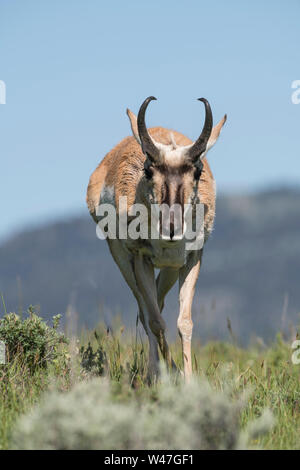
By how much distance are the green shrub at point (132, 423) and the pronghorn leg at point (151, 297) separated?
273 centimetres

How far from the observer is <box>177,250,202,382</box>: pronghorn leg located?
295 inches

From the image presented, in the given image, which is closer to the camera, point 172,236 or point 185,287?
point 172,236

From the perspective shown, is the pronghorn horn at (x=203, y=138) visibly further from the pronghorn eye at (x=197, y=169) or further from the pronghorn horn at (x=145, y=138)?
the pronghorn horn at (x=145, y=138)

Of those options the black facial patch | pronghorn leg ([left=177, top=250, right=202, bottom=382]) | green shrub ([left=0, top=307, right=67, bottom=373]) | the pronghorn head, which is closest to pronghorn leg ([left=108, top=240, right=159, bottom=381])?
pronghorn leg ([left=177, top=250, right=202, bottom=382])

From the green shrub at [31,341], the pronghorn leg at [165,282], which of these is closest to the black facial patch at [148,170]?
the green shrub at [31,341]

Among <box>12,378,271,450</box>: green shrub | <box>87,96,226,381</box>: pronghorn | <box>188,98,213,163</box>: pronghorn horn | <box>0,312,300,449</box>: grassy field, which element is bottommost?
<box>0,312,300,449</box>: grassy field

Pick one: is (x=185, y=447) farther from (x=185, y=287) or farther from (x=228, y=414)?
(x=185, y=287)

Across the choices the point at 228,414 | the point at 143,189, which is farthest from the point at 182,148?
the point at 228,414

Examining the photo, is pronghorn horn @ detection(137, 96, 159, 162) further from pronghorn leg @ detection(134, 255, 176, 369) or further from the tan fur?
pronghorn leg @ detection(134, 255, 176, 369)

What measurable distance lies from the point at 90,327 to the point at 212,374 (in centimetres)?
230

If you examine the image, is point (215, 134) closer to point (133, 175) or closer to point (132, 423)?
point (133, 175)

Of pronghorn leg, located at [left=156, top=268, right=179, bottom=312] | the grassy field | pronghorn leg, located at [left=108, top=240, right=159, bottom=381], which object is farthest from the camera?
pronghorn leg, located at [left=156, top=268, right=179, bottom=312]

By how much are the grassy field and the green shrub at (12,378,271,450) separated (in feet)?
1.30
